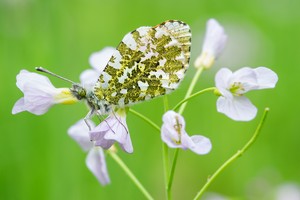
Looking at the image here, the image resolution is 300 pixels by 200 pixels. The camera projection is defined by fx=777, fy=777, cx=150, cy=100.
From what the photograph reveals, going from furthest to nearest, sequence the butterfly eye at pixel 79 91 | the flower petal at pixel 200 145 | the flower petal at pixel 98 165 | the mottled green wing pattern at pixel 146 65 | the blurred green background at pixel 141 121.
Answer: the blurred green background at pixel 141 121 < the flower petal at pixel 98 165 < the butterfly eye at pixel 79 91 < the mottled green wing pattern at pixel 146 65 < the flower petal at pixel 200 145

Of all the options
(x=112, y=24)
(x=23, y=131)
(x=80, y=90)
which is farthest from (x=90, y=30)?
(x=80, y=90)

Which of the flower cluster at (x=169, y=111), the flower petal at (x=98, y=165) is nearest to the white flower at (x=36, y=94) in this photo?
the flower cluster at (x=169, y=111)

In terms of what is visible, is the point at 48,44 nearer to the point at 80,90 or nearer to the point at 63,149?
the point at 63,149

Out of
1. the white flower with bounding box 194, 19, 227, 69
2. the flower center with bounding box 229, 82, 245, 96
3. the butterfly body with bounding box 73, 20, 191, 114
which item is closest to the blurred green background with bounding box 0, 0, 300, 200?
the white flower with bounding box 194, 19, 227, 69

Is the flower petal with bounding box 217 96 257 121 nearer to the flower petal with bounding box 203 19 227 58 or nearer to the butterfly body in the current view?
the butterfly body

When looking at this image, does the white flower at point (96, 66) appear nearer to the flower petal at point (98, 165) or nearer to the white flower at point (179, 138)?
the flower petal at point (98, 165)

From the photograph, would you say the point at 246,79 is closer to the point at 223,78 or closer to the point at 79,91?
the point at 223,78
